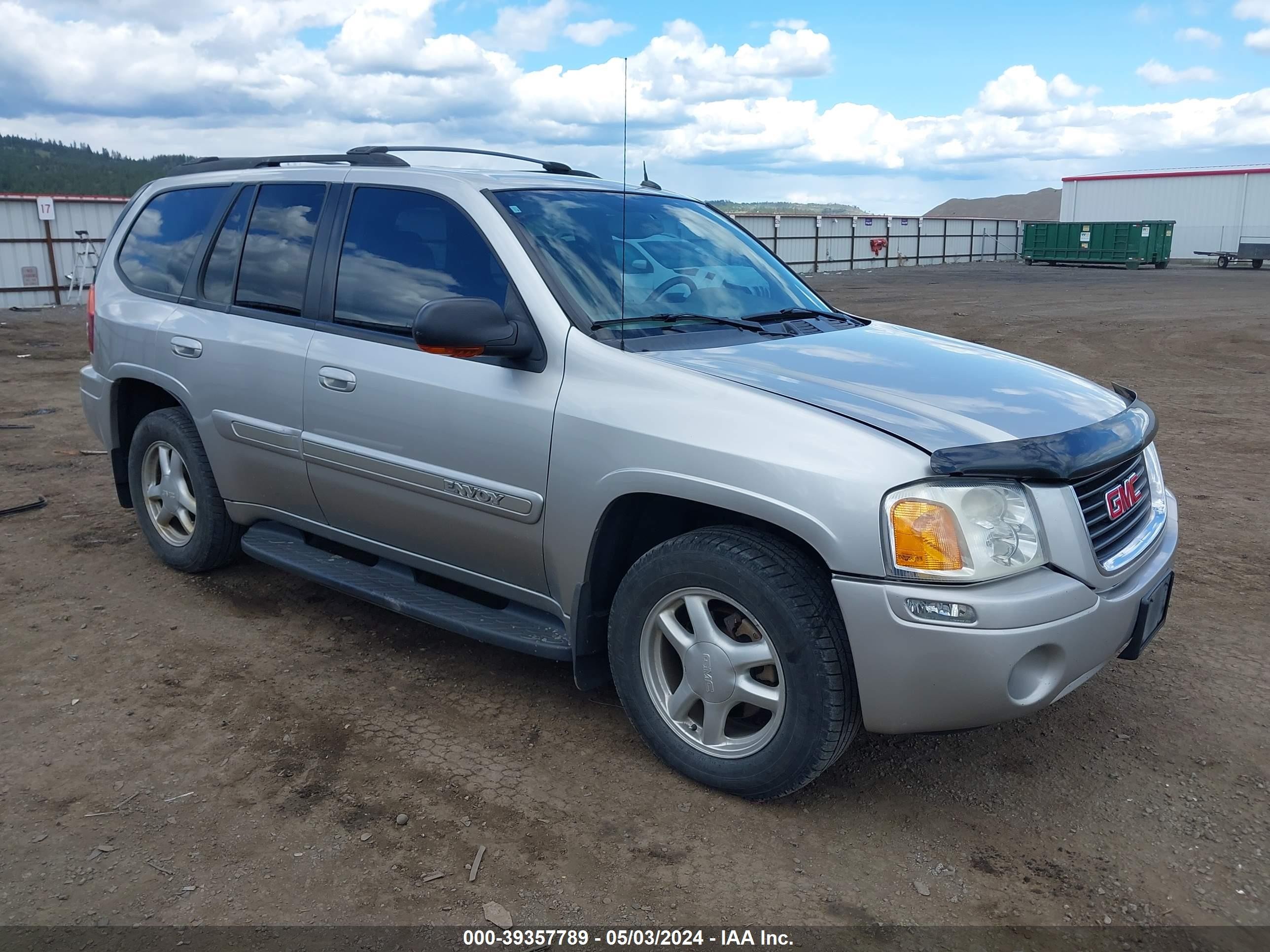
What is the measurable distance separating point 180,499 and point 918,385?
3.54 meters

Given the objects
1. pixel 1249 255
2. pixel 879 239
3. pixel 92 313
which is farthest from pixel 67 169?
pixel 92 313

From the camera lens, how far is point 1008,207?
461ft

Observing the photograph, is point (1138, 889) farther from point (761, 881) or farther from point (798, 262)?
point (798, 262)

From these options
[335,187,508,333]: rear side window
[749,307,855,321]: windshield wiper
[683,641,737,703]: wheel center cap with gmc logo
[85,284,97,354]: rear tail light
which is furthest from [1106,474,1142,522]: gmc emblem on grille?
[85,284,97,354]: rear tail light

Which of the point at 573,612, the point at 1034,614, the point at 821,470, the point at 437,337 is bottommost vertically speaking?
the point at 573,612

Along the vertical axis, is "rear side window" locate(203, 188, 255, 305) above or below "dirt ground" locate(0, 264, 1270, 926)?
above

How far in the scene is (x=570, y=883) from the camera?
279cm

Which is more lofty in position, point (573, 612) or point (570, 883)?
point (573, 612)

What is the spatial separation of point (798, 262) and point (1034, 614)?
38.8m

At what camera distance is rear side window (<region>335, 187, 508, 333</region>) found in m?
3.70

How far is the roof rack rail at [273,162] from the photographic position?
425cm

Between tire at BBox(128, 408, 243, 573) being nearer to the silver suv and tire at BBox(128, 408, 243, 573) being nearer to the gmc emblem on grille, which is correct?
the silver suv

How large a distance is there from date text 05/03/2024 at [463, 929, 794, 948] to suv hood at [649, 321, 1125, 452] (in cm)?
130

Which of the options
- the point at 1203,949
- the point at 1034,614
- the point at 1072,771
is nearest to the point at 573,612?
the point at 1034,614
